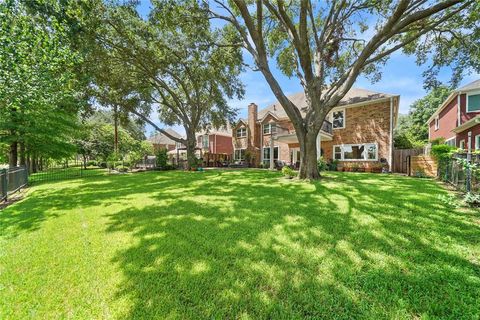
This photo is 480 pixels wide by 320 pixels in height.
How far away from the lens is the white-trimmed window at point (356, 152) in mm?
16531

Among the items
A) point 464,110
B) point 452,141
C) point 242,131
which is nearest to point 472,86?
point 464,110

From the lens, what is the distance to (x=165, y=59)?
14633 millimetres

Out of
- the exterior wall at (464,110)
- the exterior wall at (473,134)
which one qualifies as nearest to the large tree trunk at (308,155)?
the exterior wall at (473,134)

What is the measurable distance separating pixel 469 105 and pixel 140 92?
83.8 feet

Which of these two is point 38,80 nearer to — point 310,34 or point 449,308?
point 449,308

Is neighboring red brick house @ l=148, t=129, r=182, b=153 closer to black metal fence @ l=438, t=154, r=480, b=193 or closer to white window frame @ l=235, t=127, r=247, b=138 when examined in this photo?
white window frame @ l=235, t=127, r=247, b=138

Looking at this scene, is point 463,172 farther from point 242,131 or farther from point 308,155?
point 242,131

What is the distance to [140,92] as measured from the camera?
17.9 meters

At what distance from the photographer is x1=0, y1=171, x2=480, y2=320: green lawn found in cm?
212

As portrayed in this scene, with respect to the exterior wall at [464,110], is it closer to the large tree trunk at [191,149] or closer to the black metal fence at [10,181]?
the large tree trunk at [191,149]

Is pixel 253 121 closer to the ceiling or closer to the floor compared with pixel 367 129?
closer to the ceiling

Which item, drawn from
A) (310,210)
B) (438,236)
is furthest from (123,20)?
(438,236)

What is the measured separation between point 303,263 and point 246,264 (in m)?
0.78

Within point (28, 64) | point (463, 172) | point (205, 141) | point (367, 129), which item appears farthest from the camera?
point (205, 141)
